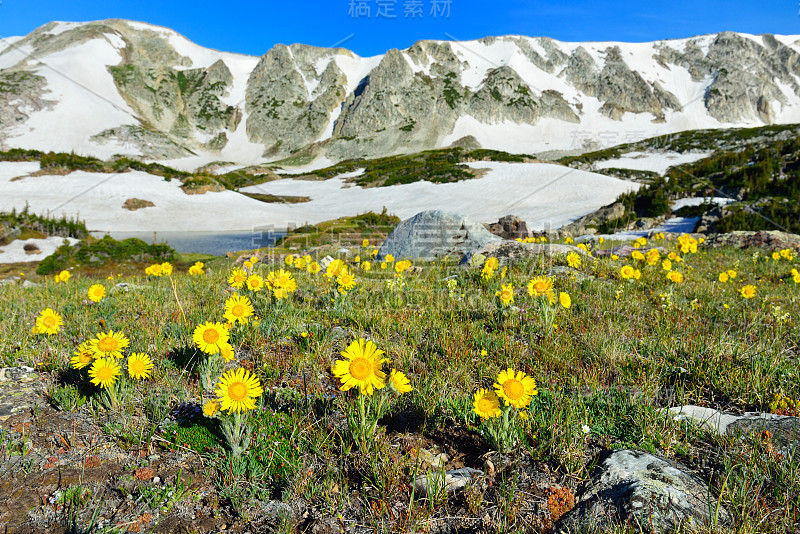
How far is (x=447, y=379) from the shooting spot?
276 cm

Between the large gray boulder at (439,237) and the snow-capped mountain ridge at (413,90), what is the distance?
8454 centimetres

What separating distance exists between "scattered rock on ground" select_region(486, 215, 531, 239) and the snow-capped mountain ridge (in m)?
79.3

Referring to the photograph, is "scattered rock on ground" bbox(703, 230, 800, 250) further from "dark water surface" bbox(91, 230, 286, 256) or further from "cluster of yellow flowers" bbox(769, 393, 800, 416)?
"dark water surface" bbox(91, 230, 286, 256)

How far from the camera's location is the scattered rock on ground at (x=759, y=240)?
381 inches

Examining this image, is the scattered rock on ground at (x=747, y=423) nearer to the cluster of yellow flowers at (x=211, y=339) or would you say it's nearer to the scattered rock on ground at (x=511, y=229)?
the cluster of yellow flowers at (x=211, y=339)

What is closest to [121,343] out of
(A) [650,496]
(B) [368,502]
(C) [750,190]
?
(B) [368,502]

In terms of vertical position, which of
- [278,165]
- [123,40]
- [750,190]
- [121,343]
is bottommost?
[121,343]

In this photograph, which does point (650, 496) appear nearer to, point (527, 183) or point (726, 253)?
point (726, 253)

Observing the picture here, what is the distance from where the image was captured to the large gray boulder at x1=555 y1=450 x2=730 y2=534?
1.51 meters

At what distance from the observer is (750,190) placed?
17.2m

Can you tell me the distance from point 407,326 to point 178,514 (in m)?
2.48

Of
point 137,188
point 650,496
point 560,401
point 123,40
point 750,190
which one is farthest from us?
point 123,40

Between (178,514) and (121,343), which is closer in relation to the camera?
(178,514)

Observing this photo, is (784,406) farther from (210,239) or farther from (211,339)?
(210,239)
